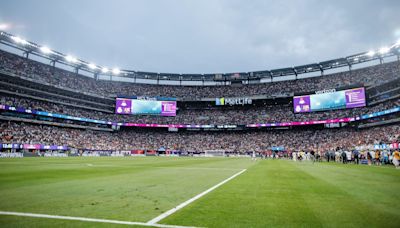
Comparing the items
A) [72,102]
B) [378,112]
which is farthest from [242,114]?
[72,102]

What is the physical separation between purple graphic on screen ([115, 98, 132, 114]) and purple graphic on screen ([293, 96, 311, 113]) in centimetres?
4842

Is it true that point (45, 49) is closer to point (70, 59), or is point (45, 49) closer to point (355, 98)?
point (70, 59)

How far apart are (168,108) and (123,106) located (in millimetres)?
13759

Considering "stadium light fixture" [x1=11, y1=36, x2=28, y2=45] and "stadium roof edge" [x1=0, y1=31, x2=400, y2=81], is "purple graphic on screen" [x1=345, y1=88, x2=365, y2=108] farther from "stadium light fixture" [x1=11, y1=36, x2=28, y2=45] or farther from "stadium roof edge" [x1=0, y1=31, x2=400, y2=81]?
"stadium light fixture" [x1=11, y1=36, x2=28, y2=45]

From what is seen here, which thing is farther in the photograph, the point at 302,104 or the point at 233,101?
the point at 233,101

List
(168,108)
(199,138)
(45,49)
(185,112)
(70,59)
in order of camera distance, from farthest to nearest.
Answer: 1. (185,112)
2. (199,138)
3. (168,108)
4. (70,59)
5. (45,49)

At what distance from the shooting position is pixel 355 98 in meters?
56.0

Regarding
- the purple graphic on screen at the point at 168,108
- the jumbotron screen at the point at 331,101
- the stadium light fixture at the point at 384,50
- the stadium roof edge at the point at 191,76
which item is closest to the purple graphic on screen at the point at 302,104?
the jumbotron screen at the point at 331,101

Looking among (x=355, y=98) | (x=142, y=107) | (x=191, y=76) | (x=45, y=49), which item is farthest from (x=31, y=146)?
(x=355, y=98)

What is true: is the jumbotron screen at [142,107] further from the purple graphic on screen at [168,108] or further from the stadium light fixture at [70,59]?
the stadium light fixture at [70,59]

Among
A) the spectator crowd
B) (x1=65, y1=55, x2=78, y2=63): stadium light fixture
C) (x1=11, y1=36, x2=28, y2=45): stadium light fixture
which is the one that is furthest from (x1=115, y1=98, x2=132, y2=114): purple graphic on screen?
(x1=11, y1=36, x2=28, y2=45): stadium light fixture

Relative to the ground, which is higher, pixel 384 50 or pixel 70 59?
pixel 384 50

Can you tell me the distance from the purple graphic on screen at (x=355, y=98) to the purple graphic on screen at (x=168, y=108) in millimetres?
47515

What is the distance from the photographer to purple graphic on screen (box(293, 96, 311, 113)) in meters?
63.5
